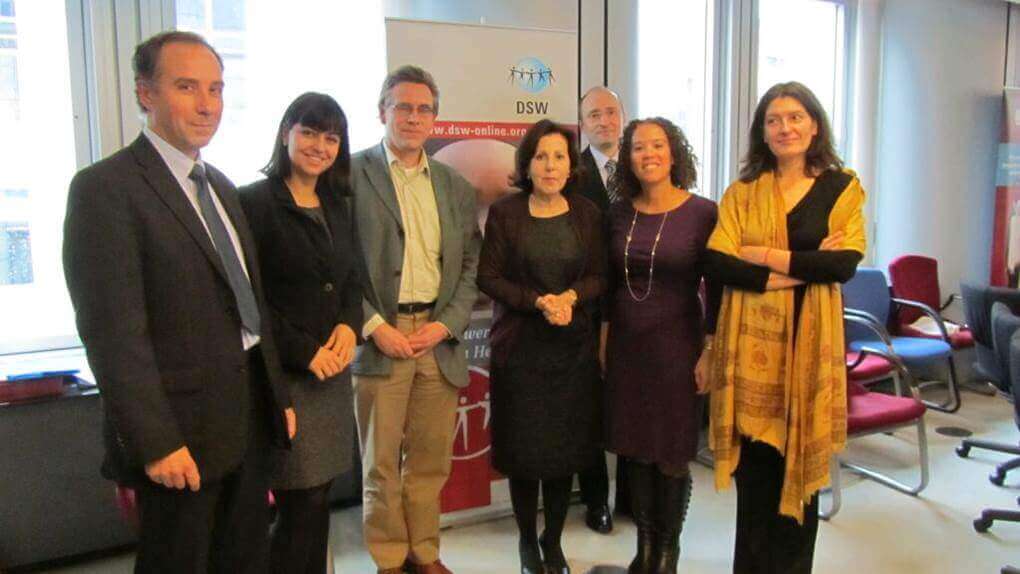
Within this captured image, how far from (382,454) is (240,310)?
90 centimetres

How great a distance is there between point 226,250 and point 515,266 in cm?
90

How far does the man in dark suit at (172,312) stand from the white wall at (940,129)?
4.81 metres

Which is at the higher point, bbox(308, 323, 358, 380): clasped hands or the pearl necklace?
the pearl necklace

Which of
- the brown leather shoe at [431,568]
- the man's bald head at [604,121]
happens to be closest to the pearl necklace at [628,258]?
the man's bald head at [604,121]

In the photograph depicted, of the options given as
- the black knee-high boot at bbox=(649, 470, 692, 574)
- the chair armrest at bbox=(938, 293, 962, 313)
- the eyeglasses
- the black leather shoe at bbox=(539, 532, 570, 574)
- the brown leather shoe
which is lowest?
the brown leather shoe

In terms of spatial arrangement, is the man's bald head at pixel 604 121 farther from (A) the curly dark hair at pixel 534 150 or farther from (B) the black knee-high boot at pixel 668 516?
(B) the black knee-high boot at pixel 668 516

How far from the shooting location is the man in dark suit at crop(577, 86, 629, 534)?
2.82 metres

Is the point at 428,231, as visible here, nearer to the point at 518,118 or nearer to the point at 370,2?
the point at 518,118

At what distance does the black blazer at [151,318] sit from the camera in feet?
4.33

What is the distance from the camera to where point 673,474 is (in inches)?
87.3

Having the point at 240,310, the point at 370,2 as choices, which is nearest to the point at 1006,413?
the point at 370,2

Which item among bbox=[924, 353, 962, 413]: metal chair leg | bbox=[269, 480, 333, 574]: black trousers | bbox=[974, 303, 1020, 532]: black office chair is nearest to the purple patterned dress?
bbox=[269, 480, 333, 574]: black trousers

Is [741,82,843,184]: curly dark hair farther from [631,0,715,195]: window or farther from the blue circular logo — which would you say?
[631,0,715,195]: window

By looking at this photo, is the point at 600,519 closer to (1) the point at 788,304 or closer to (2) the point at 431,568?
(2) the point at 431,568
